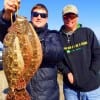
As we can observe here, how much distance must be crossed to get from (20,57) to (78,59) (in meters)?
1.73

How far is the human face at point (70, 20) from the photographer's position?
5.96 m

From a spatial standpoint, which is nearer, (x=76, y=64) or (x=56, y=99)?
(x=56, y=99)

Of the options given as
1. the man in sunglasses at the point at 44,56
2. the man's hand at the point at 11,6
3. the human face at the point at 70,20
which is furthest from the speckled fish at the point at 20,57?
the human face at the point at 70,20

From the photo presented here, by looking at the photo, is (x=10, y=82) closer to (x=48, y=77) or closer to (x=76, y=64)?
(x=48, y=77)

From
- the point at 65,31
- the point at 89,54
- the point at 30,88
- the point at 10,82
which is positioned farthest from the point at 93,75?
Answer: the point at 10,82

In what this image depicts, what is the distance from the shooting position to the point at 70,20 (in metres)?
5.96

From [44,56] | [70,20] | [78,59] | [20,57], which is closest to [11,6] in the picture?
[20,57]

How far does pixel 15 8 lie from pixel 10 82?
2.82 feet

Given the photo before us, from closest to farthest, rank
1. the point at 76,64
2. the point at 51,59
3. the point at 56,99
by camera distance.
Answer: the point at 51,59
the point at 56,99
the point at 76,64

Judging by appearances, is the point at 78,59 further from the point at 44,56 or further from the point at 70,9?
the point at 44,56

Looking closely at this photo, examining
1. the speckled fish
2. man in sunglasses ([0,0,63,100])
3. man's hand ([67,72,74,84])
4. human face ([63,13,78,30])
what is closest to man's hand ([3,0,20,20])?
the speckled fish

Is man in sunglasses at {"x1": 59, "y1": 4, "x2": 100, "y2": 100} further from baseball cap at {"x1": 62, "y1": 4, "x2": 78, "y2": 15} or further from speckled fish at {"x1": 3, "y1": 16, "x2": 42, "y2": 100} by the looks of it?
speckled fish at {"x1": 3, "y1": 16, "x2": 42, "y2": 100}

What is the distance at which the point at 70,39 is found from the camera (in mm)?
6074

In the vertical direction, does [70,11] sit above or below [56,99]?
above
